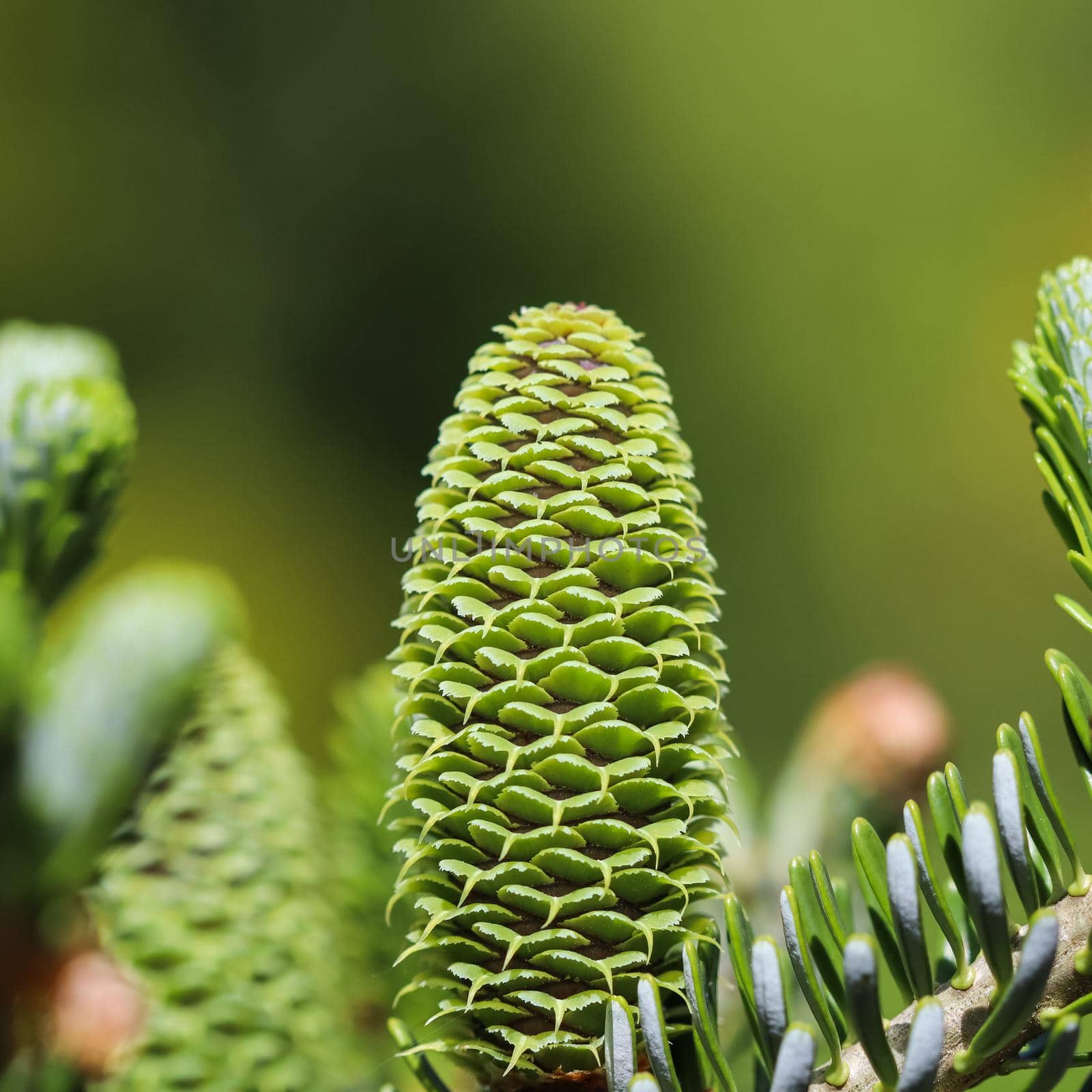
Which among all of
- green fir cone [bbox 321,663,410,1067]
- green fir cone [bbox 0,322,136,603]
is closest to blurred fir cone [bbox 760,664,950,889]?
green fir cone [bbox 321,663,410,1067]

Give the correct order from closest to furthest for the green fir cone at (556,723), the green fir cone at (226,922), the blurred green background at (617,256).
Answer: the green fir cone at (556,723)
the green fir cone at (226,922)
the blurred green background at (617,256)

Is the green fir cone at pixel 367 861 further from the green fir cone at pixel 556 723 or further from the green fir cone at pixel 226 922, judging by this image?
the green fir cone at pixel 556 723

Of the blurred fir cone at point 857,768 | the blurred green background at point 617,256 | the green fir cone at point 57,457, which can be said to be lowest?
the blurred fir cone at point 857,768

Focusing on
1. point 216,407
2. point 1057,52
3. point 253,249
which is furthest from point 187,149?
point 1057,52

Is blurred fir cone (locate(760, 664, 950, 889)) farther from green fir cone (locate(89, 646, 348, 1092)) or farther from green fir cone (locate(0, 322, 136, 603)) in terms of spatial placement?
green fir cone (locate(0, 322, 136, 603))

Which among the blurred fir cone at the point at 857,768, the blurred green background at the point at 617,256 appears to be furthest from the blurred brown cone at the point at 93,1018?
the blurred green background at the point at 617,256

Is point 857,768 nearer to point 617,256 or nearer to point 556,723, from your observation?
point 556,723
